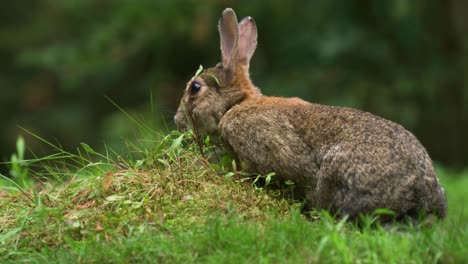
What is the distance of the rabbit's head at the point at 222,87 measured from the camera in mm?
6344

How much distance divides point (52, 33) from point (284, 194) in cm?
1284

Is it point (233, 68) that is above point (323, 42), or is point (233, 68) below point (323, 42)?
above

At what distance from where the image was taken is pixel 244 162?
5711mm

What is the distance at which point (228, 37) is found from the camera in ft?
21.5

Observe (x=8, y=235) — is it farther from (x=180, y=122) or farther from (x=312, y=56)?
(x=312, y=56)

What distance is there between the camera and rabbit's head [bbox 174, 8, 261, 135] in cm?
634

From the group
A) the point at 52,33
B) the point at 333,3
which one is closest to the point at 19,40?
the point at 52,33

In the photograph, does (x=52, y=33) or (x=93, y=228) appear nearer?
(x=93, y=228)

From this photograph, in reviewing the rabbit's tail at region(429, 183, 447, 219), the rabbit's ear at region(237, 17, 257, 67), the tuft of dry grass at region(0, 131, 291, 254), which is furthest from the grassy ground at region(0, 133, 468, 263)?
the rabbit's ear at region(237, 17, 257, 67)

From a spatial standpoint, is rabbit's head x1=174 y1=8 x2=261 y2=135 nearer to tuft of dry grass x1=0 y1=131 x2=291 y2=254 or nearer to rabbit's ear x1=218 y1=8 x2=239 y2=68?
rabbit's ear x1=218 y1=8 x2=239 y2=68

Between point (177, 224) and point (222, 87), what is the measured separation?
1955mm

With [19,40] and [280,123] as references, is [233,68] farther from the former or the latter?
[19,40]

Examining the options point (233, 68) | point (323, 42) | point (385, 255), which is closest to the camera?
point (385, 255)

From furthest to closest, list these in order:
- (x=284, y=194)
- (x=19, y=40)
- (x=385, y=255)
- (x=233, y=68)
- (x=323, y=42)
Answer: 1. (x=19, y=40)
2. (x=323, y=42)
3. (x=233, y=68)
4. (x=284, y=194)
5. (x=385, y=255)
